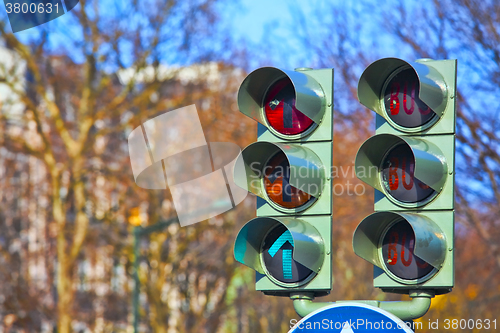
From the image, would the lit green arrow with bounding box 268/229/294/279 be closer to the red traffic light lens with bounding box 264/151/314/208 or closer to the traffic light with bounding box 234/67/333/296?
the traffic light with bounding box 234/67/333/296

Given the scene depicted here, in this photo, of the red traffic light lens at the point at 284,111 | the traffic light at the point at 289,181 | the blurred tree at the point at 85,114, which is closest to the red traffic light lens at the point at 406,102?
the traffic light at the point at 289,181

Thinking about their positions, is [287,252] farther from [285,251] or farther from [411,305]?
[411,305]

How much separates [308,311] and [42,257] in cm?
2420

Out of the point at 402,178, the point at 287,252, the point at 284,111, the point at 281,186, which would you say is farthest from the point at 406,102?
the point at 287,252

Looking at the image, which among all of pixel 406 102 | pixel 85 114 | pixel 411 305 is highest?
pixel 85 114

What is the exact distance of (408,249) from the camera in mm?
3621

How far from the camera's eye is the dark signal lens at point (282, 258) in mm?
3740

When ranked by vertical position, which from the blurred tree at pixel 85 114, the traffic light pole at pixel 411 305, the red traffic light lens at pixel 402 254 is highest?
the blurred tree at pixel 85 114

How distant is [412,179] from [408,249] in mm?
327

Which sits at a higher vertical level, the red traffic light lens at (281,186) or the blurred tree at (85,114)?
the blurred tree at (85,114)

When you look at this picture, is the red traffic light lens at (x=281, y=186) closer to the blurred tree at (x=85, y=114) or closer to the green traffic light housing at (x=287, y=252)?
the green traffic light housing at (x=287, y=252)

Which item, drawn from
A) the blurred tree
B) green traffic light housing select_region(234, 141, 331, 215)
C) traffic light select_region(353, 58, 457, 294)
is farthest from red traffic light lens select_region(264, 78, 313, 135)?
the blurred tree

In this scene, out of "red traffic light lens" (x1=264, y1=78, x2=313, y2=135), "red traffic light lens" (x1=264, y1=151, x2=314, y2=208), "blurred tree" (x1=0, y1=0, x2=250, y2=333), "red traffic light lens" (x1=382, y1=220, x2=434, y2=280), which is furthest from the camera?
"blurred tree" (x1=0, y1=0, x2=250, y2=333)

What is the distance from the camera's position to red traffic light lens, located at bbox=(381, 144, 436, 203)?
12.0 feet
